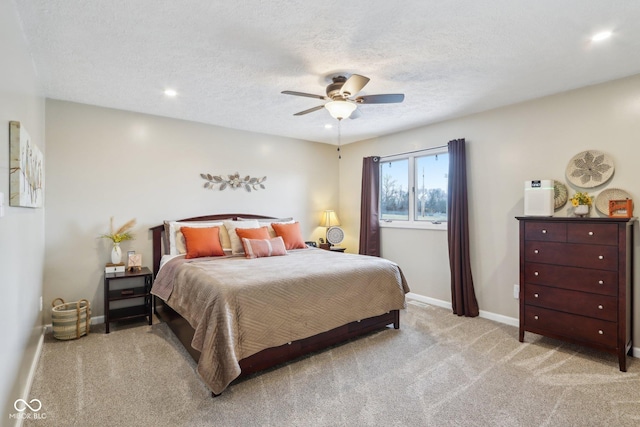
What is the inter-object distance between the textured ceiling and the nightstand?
191 cm

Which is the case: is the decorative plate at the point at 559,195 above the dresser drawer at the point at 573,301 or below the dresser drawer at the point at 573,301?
above

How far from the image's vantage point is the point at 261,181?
199 inches

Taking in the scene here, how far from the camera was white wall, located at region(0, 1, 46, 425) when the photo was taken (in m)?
1.59

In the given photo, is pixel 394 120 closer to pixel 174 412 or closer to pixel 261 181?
pixel 261 181

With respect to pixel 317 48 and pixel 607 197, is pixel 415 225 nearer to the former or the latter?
pixel 607 197

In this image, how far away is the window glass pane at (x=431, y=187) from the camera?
14.8ft

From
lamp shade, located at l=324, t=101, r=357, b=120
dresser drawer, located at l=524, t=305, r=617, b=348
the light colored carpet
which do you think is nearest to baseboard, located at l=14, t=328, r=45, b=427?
the light colored carpet

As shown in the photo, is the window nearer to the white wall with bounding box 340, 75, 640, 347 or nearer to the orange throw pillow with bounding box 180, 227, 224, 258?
the white wall with bounding box 340, 75, 640, 347

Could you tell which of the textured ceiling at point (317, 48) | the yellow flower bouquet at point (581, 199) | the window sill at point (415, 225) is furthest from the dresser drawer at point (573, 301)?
the textured ceiling at point (317, 48)

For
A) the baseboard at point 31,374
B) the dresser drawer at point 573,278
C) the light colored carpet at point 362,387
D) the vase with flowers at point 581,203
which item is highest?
the vase with flowers at point 581,203

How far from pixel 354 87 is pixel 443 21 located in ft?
2.44

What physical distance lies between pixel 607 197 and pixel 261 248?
3.49 m

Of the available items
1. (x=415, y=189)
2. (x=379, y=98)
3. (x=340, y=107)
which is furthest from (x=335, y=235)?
(x=379, y=98)

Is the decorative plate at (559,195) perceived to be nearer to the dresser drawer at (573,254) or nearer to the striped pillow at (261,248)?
the dresser drawer at (573,254)
